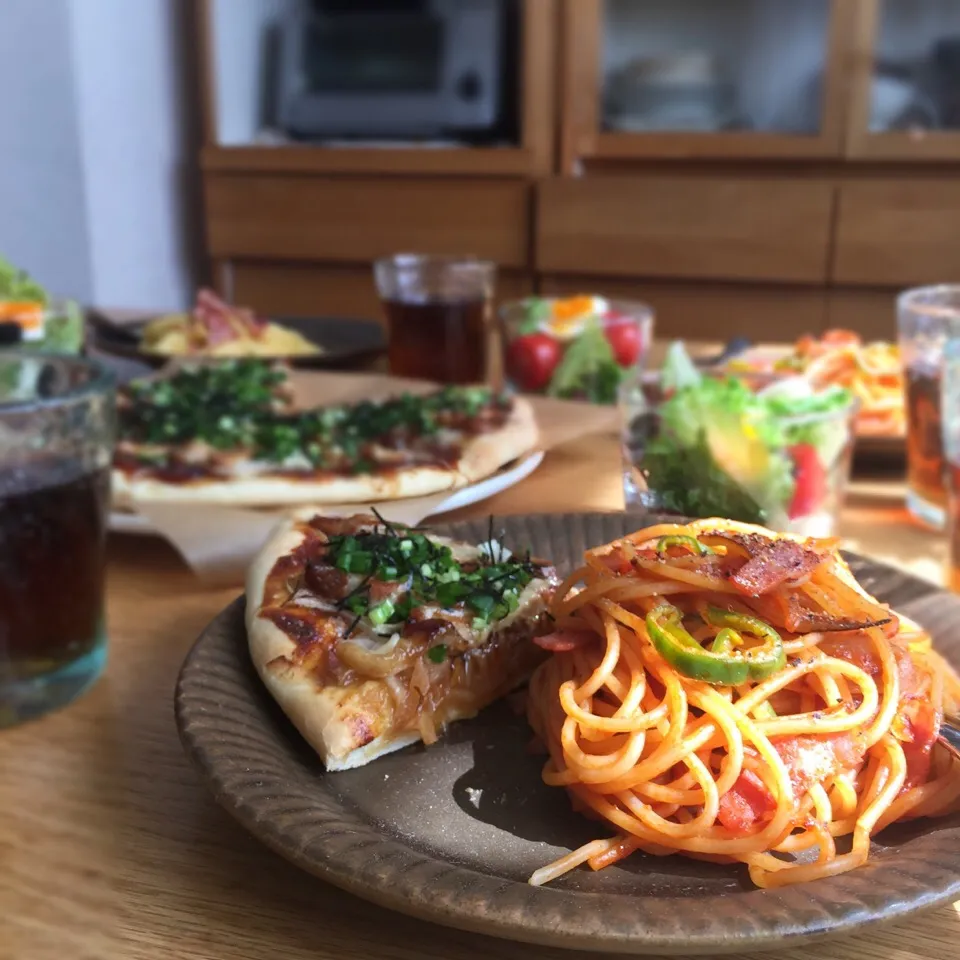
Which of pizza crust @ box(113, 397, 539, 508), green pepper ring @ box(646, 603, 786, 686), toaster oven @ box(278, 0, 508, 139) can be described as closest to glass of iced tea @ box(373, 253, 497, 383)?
pizza crust @ box(113, 397, 539, 508)

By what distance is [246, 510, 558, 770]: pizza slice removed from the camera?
77cm

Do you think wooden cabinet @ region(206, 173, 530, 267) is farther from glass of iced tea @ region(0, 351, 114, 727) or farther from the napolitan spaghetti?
the napolitan spaghetti

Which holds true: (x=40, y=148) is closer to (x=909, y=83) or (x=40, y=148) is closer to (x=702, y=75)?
(x=702, y=75)

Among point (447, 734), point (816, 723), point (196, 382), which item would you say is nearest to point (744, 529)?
point (816, 723)

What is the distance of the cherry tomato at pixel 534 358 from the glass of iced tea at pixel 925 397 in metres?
0.61

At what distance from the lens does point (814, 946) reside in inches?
24.3

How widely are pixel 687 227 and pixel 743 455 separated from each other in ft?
9.49

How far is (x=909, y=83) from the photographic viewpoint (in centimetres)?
367

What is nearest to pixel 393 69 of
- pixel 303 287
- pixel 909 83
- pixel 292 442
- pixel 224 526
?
pixel 303 287

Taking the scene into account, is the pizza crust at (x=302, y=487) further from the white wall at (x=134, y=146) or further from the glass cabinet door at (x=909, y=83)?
the white wall at (x=134, y=146)

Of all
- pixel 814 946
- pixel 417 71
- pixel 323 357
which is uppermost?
pixel 417 71

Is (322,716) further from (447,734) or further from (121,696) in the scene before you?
(121,696)

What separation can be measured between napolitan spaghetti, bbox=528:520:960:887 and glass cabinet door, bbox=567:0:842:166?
3.29 m

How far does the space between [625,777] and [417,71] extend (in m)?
3.87
